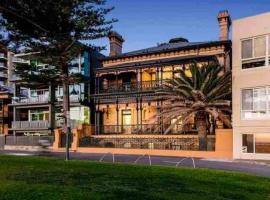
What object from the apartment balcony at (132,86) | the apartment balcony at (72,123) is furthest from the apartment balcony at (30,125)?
the apartment balcony at (132,86)

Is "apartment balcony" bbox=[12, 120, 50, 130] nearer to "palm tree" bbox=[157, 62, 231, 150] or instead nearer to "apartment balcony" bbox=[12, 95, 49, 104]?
"apartment balcony" bbox=[12, 95, 49, 104]

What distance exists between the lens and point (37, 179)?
12039 mm

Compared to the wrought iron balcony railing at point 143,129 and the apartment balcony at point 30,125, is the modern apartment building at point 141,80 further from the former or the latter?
the apartment balcony at point 30,125

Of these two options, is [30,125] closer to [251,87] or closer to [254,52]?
[251,87]

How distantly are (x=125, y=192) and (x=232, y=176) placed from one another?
801 cm

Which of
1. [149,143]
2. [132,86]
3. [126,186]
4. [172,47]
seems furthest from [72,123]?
[126,186]

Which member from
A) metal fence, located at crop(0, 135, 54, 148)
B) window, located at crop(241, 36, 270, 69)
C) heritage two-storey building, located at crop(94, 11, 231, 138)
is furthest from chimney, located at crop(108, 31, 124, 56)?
window, located at crop(241, 36, 270, 69)

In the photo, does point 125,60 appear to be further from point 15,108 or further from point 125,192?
point 125,192

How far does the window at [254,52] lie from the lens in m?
27.8

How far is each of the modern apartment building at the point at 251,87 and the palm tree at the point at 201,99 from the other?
4.85 feet

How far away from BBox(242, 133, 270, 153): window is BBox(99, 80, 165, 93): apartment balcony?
1340 cm

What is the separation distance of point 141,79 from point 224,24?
1023cm

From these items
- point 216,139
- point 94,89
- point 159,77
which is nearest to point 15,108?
point 94,89

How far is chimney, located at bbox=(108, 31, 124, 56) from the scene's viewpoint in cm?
4822
